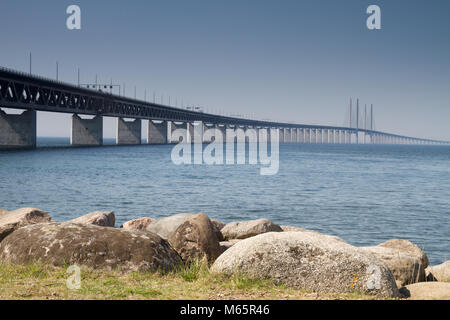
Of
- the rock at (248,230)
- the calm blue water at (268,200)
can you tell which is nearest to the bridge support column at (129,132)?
the calm blue water at (268,200)

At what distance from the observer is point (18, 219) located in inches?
496

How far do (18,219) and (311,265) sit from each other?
8223mm

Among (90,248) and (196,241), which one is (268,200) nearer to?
(196,241)

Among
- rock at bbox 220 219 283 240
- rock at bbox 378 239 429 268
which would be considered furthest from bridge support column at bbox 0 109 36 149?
rock at bbox 378 239 429 268

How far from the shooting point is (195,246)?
396 inches

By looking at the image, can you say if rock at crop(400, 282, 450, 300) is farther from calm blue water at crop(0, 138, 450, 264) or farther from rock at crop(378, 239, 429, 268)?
calm blue water at crop(0, 138, 450, 264)

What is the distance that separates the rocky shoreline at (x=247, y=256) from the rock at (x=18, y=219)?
291 cm

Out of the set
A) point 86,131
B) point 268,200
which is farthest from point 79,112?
point 268,200

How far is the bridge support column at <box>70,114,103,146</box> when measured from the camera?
128 m

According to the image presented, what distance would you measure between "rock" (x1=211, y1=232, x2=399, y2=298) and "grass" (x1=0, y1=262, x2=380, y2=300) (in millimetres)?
239

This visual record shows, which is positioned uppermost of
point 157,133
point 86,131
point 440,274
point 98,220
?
point 157,133

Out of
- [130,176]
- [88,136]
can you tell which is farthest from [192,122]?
[130,176]
